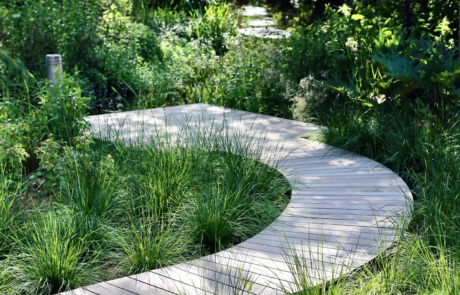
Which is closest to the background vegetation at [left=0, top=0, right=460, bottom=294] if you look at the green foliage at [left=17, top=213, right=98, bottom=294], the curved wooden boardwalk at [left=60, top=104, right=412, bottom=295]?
the green foliage at [left=17, top=213, right=98, bottom=294]

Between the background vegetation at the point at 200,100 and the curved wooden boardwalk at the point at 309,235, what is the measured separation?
0.14 metres

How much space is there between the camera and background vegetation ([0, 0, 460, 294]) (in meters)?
3.11

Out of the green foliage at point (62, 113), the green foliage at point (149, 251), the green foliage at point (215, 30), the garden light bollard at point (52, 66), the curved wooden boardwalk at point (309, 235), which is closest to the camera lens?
the curved wooden boardwalk at point (309, 235)

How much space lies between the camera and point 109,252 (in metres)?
3.27

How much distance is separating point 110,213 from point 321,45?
482 centimetres

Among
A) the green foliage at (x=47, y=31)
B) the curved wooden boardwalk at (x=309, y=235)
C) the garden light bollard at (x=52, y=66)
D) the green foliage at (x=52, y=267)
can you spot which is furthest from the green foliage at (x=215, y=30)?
the green foliage at (x=52, y=267)

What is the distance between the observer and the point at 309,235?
10.7 ft

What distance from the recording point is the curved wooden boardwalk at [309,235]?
2.80 meters

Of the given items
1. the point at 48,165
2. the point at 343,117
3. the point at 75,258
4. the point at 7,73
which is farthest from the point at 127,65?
the point at 75,258

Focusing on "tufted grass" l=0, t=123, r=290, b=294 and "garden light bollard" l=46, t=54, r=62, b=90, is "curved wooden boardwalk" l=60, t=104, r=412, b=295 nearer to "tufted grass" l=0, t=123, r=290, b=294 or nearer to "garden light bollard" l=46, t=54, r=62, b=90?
"tufted grass" l=0, t=123, r=290, b=294

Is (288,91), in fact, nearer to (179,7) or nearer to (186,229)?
(186,229)

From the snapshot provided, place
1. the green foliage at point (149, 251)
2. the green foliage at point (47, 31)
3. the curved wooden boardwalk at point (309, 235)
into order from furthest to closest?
the green foliage at point (47, 31) → the green foliage at point (149, 251) → the curved wooden boardwalk at point (309, 235)

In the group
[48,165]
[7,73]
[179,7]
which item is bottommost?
[48,165]

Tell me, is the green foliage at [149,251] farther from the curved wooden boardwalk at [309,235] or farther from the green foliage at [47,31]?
the green foliage at [47,31]
